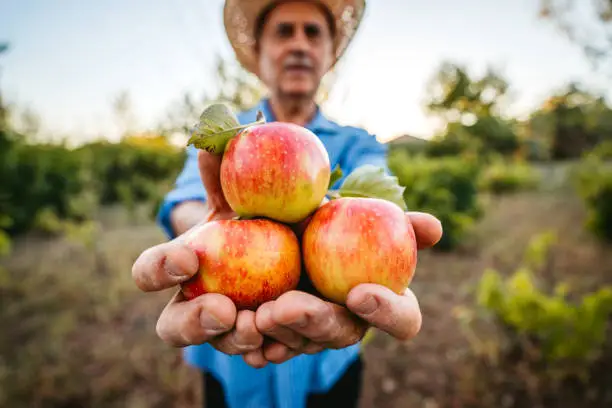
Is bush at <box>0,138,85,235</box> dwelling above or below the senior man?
below

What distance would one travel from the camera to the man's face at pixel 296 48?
6.77 feet

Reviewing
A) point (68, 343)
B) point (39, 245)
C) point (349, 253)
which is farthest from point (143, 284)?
point (39, 245)

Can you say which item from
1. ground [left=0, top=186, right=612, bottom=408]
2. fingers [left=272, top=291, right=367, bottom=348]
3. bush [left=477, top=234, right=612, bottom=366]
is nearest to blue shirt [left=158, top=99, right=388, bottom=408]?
fingers [left=272, top=291, right=367, bottom=348]

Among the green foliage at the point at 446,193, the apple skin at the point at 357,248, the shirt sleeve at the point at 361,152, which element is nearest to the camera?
the apple skin at the point at 357,248

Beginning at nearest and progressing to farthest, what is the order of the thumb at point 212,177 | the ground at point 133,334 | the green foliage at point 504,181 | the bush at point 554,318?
the thumb at point 212,177
the bush at point 554,318
the ground at point 133,334
the green foliage at point 504,181

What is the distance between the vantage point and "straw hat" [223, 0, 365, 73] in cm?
222

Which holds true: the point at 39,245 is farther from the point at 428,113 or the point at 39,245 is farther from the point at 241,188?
the point at 428,113

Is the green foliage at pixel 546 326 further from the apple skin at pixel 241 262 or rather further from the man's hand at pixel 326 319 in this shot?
the apple skin at pixel 241 262

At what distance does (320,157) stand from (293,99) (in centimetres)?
109

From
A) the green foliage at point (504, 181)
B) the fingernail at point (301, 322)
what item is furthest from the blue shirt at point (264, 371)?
the green foliage at point (504, 181)

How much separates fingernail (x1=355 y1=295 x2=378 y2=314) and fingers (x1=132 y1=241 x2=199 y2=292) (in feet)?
1.42

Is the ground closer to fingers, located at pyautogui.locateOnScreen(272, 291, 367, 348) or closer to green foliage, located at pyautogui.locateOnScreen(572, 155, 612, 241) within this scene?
green foliage, located at pyautogui.locateOnScreen(572, 155, 612, 241)

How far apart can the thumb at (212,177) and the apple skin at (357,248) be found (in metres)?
0.38

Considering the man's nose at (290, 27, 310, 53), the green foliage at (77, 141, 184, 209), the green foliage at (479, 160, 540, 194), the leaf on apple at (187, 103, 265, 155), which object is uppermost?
the man's nose at (290, 27, 310, 53)
